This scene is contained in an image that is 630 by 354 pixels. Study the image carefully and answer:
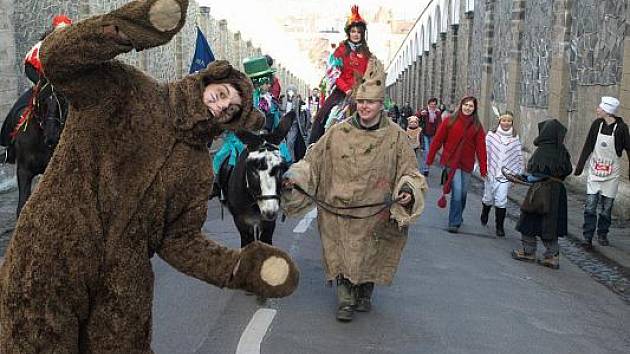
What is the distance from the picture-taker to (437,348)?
548 centimetres

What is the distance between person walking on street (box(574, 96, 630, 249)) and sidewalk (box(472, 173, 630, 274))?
10.3 inches

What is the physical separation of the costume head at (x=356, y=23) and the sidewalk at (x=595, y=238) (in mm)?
4105

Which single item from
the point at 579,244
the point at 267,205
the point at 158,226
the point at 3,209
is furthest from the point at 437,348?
the point at 3,209

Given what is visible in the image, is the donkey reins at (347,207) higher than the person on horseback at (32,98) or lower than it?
lower

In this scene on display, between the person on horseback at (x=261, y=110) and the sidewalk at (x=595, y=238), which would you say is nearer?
the person on horseback at (x=261, y=110)

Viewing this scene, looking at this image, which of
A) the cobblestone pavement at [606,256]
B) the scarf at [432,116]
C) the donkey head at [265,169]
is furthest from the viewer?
the scarf at [432,116]

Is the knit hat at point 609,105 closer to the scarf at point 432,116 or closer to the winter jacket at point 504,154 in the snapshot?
the winter jacket at point 504,154

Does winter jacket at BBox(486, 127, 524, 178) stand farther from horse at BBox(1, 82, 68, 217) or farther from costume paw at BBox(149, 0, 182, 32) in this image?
costume paw at BBox(149, 0, 182, 32)

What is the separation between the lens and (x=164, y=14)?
250cm

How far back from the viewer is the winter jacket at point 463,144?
10695 mm

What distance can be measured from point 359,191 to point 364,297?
1007 mm

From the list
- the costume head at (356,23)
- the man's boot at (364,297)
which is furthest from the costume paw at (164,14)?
the costume head at (356,23)

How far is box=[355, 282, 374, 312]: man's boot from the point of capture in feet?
20.9

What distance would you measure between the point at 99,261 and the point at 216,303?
12.4ft
